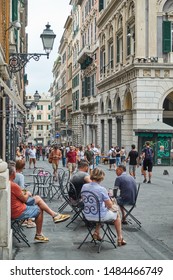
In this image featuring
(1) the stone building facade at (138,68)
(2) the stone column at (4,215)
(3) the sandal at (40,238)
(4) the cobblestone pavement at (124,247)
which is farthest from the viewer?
(1) the stone building facade at (138,68)

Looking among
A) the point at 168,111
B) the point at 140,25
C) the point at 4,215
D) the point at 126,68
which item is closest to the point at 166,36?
the point at 140,25

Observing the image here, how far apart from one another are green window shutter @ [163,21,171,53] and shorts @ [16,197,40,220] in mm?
25769

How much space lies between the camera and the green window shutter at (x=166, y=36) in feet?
108

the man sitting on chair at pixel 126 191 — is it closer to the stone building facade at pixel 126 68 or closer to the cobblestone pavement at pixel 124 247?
the cobblestone pavement at pixel 124 247

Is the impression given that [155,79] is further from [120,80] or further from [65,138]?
[65,138]

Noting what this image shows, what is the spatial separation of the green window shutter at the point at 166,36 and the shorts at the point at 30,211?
25769 mm

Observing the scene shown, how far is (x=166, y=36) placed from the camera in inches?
1298

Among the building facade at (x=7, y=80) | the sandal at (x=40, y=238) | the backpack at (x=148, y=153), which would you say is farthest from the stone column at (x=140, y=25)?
the sandal at (x=40, y=238)

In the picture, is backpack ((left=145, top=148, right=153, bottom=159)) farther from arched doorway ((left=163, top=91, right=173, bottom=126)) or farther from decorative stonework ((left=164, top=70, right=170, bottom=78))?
arched doorway ((left=163, top=91, right=173, bottom=126))

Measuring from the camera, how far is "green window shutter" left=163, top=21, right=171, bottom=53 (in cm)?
3281

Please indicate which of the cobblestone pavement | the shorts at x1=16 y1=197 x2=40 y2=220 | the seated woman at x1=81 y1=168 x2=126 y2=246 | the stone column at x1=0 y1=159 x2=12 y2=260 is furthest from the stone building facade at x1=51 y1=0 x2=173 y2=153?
the stone column at x1=0 y1=159 x2=12 y2=260

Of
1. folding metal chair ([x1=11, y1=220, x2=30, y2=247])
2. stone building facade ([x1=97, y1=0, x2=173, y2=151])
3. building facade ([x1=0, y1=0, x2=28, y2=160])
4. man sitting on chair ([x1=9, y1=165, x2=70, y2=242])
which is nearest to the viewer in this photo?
man sitting on chair ([x1=9, y1=165, x2=70, y2=242])
